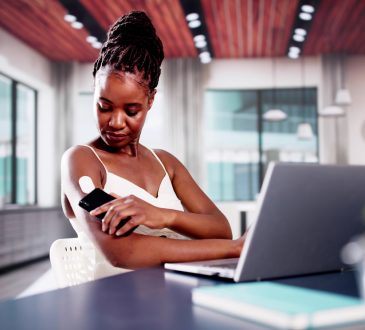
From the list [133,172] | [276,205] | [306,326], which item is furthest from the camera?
[133,172]

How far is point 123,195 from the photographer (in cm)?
141

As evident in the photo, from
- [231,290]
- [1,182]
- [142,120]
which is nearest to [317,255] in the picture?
[231,290]

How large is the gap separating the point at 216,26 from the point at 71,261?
20.7 feet

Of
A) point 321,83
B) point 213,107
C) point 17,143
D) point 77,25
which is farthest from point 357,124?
point 17,143

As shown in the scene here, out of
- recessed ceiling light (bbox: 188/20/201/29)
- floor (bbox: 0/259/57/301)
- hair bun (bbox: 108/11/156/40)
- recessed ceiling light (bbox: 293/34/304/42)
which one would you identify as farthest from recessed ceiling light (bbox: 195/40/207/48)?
hair bun (bbox: 108/11/156/40)

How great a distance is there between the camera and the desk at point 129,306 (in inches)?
21.8

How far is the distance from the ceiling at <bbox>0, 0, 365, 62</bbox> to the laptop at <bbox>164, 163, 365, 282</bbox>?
556 centimetres

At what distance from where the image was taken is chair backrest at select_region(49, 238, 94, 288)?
4.24 feet

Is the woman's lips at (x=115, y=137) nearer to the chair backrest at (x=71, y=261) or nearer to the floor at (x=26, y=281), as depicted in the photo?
the chair backrest at (x=71, y=261)

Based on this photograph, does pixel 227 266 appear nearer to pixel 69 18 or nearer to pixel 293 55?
pixel 69 18

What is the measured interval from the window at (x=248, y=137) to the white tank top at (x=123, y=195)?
24.8 ft

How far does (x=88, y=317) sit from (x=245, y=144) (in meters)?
8.79

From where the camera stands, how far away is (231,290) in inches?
25.6

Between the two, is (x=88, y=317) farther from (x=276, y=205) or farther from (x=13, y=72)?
(x=13, y=72)
